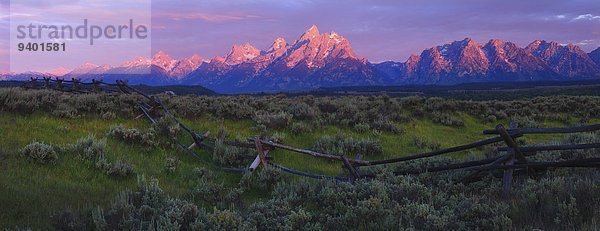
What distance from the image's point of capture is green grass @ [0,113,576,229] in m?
5.78

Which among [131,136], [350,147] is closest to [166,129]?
[131,136]

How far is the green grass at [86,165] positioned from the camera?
19.0 ft

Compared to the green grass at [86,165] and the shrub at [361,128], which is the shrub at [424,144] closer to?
the green grass at [86,165]

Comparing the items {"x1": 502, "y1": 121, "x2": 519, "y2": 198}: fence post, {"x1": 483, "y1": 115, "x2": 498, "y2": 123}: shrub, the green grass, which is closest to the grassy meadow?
the green grass

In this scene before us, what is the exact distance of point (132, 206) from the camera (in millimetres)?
5332

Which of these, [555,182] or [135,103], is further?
[135,103]

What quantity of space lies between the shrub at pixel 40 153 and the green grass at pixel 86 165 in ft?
0.40

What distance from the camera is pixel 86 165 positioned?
7684 millimetres

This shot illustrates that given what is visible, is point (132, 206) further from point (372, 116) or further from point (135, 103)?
point (372, 116)

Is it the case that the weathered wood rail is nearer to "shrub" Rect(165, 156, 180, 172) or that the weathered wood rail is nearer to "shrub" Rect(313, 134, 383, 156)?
"shrub" Rect(165, 156, 180, 172)

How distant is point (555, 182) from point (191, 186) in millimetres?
6461

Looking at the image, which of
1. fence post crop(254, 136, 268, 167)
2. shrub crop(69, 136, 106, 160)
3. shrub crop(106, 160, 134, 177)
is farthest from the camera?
fence post crop(254, 136, 268, 167)

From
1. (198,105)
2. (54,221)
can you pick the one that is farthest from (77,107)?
(54,221)

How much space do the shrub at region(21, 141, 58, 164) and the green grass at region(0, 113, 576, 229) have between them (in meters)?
0.12
